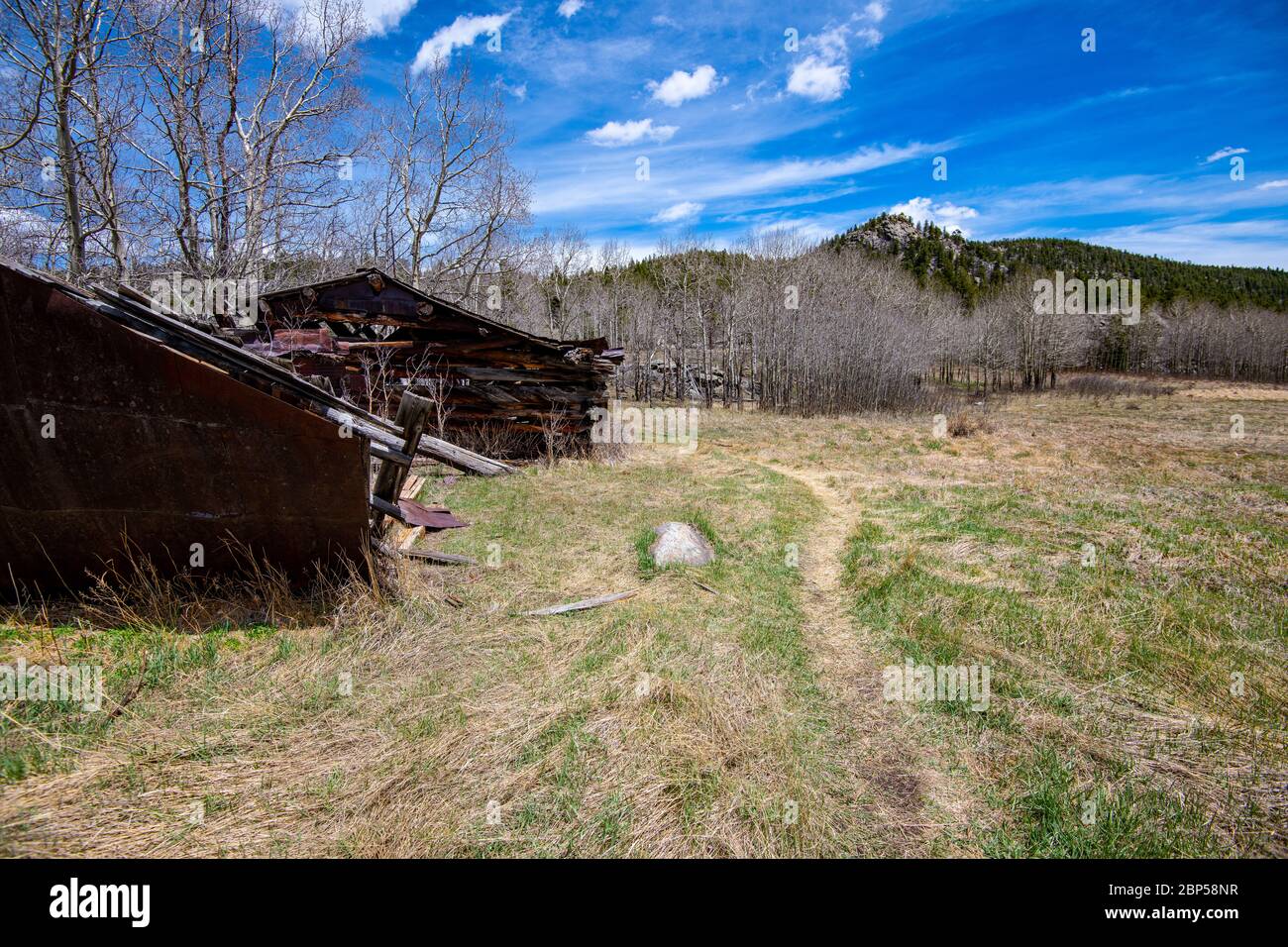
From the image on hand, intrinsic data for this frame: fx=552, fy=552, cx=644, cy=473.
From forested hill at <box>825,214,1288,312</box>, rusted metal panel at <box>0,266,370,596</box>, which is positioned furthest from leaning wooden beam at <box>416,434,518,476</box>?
forested hill at <box>825,214,1288,312</box>

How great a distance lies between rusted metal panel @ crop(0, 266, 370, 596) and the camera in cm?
392

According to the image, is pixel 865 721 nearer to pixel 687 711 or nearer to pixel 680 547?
pixel 687 711

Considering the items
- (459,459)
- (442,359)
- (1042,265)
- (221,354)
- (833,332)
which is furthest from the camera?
(1042,265)

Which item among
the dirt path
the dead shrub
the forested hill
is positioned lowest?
the dirt path

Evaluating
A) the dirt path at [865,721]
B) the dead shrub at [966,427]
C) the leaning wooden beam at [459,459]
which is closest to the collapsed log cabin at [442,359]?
the leaning wooden beam at [459,459]

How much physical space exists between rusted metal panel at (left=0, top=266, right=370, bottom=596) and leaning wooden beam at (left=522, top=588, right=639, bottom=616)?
6.22 ft

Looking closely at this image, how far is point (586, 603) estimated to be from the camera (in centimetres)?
544

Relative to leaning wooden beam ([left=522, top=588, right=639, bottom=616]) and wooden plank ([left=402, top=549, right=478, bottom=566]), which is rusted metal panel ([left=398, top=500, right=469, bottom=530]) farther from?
leaning wooden beam ([left=522, top=588, right=639, bottom=616])

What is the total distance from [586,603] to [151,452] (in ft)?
12.1

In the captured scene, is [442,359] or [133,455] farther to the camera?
[442,359]

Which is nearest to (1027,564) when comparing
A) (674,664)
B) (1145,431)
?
Answer: (674,664)

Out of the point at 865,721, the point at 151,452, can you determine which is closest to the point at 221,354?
the point at 151,452

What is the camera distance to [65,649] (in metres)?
3.74
